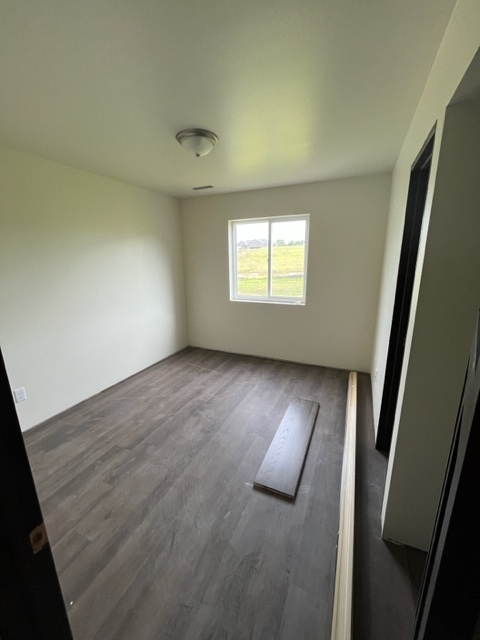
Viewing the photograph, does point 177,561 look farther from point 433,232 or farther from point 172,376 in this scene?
point 172,376

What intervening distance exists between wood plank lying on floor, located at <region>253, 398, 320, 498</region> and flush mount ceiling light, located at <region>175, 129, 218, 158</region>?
7.75 ft

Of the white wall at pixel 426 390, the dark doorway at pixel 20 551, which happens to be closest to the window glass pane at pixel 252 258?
the white wall at pixel 426 390

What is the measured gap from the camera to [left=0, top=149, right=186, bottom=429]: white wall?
221cm

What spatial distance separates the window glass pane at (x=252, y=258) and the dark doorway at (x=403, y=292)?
2101 mm

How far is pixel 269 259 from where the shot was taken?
3752 mm

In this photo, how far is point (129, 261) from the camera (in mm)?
3281

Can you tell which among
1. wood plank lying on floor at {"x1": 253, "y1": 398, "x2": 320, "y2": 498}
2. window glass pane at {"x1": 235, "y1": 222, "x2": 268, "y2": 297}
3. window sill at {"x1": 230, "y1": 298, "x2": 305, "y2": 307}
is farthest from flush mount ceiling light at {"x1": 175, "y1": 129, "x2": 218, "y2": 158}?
wood plank lying on floor at {"x1": 253, "y1": 398, "x2": 320, "y2": 498}

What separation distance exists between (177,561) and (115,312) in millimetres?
2548

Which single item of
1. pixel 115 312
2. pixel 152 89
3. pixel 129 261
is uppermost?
pixel 152 89

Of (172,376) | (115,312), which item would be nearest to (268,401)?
(172,376)

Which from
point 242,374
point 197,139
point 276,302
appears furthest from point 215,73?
point 242,374

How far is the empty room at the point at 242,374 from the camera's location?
95cm

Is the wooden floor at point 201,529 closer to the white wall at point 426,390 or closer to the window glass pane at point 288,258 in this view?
the white wall at point 426,390

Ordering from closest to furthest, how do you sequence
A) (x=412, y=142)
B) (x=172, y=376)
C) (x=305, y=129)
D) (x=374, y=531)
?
(x=374, y=531)
(x=412, y=142)
(x=305, y=129)
(x=172, y=376)
